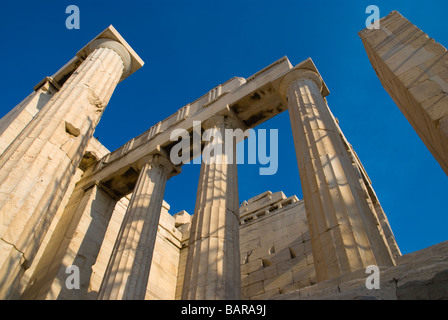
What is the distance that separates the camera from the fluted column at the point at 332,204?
6184 millimetres

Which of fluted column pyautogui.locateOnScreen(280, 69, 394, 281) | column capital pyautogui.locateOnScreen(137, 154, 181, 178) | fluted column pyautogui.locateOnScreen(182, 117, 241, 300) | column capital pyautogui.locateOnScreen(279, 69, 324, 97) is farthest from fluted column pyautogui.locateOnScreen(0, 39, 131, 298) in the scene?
column capital pyautogui.locateOnScreen(279, 69, 324, 97)

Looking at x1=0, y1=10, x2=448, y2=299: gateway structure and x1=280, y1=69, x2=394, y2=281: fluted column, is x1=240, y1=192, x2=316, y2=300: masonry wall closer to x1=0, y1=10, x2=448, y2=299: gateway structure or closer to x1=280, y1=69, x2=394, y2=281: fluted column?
x1=0, y1=10, x2=448, y2=299: gateway structure

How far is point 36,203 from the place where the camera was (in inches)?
364

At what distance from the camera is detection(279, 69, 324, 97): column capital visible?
12.4 meters

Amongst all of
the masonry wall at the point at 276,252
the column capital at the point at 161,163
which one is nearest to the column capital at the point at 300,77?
the column capital at the point at 161,163

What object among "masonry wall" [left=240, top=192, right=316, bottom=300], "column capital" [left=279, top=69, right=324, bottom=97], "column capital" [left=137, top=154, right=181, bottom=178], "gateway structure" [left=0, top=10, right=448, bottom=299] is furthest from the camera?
"column capital" [left=137, top=154, right=181, bottom=178]

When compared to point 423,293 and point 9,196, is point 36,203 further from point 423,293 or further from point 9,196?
point 423,293

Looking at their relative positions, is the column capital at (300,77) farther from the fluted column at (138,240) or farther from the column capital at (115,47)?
the column capital at (115,47)

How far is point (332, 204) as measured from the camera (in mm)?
7117

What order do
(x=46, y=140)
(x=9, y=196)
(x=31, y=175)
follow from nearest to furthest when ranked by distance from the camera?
(x=9, y=196) → (x=31, y=175) → (x=46, y=140)

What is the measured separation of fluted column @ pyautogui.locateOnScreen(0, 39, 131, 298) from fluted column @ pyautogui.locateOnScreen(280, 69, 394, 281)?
6700mm

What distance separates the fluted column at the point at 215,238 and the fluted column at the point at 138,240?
2.18 metres

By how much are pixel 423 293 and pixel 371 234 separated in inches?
92.2
